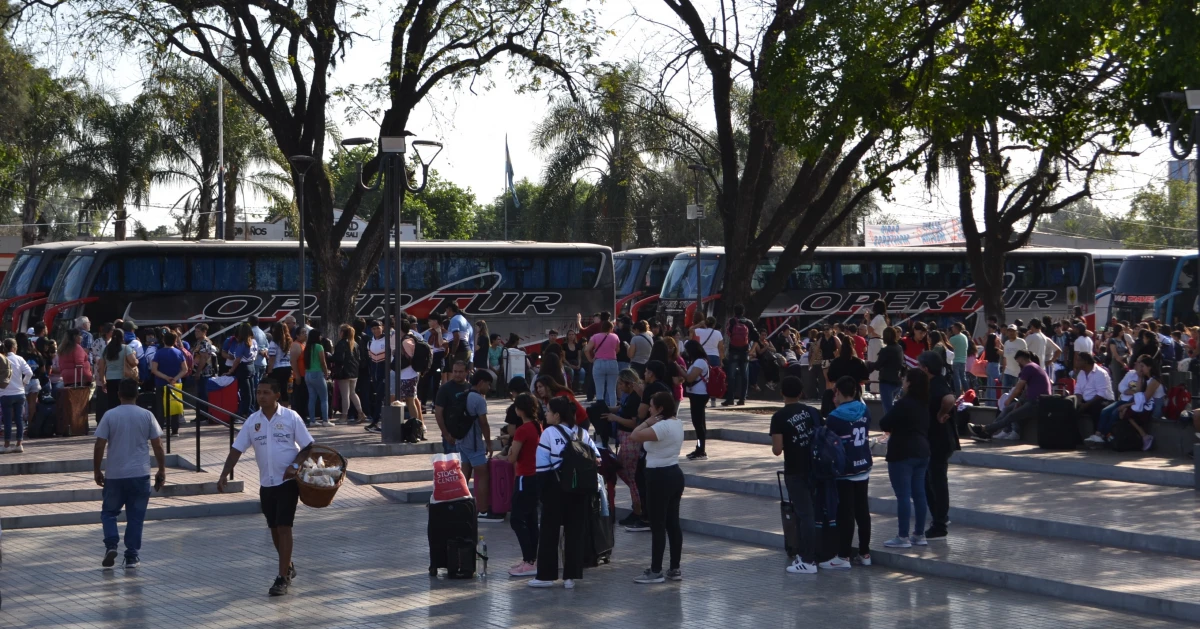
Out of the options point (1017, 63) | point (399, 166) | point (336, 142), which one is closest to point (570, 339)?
point (399, 166)

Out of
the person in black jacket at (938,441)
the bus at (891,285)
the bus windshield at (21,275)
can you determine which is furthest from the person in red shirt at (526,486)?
the bus at (891,285)

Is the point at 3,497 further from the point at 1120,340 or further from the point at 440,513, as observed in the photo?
the point at 1120,340

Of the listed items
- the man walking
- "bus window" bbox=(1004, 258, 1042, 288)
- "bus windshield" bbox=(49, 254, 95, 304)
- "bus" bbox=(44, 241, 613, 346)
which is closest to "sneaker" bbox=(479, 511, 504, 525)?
the man walking

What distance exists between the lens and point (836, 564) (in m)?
10.1

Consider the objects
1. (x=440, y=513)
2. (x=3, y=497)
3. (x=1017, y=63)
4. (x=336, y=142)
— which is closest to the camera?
(x=440, y=513)

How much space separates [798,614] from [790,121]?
436 inches

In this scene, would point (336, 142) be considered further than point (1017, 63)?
Yes

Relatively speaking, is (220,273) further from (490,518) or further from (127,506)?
(127,506)

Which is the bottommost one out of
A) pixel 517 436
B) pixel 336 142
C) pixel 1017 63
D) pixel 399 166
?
pixel 517 436

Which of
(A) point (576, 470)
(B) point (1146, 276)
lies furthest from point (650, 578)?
(B) point (1146, 276)

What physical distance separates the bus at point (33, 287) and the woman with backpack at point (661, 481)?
77.5 feet

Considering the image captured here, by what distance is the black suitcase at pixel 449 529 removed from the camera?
32.5 ft

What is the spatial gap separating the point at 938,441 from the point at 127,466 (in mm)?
6519

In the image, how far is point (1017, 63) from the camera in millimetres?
18078
